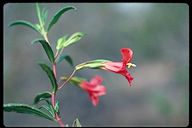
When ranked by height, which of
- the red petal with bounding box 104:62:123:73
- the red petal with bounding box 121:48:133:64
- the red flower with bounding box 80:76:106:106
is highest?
the red petal with bounding box 121:48:133:64

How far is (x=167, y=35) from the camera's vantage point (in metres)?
7.75

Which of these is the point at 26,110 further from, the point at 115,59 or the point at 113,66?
the point at 115,59

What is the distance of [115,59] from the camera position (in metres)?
7.14

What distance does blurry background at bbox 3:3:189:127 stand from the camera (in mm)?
5676

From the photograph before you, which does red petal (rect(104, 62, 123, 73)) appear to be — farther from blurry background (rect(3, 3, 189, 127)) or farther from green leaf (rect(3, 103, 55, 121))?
blurry background (rect(3, 3, 189, 127))

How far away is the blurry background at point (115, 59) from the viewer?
5.68 metres

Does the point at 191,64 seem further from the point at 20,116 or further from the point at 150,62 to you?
the point at 150,62

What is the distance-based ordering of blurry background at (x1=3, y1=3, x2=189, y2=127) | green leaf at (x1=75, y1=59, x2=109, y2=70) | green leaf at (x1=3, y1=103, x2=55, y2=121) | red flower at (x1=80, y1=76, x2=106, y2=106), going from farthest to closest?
blurry background at (x1=3, y1=3, x2=189, y2=127)
red flower at (x1=80, y1=76, x2=106, y2=106)
green leaf at (x1=75, y1=59, x2=109, y2=70)
green leaf at (x1=3, y1=103, x2=55, y2=121)

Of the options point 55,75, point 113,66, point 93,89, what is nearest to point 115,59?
point 93,89

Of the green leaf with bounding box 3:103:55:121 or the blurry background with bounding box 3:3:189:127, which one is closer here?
the green leaf with bounding box 3:103:55:121

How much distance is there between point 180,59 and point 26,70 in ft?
10.9

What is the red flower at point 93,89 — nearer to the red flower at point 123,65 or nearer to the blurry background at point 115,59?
the red flower at point 123,65

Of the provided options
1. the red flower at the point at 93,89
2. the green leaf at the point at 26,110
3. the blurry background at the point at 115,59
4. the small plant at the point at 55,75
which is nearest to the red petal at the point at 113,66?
the small plant at the point at 55,75

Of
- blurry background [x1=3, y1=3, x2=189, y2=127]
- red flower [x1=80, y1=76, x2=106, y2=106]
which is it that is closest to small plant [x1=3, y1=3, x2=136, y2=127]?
red flower [x1=80, y1=76, x2=106, y2=106]
